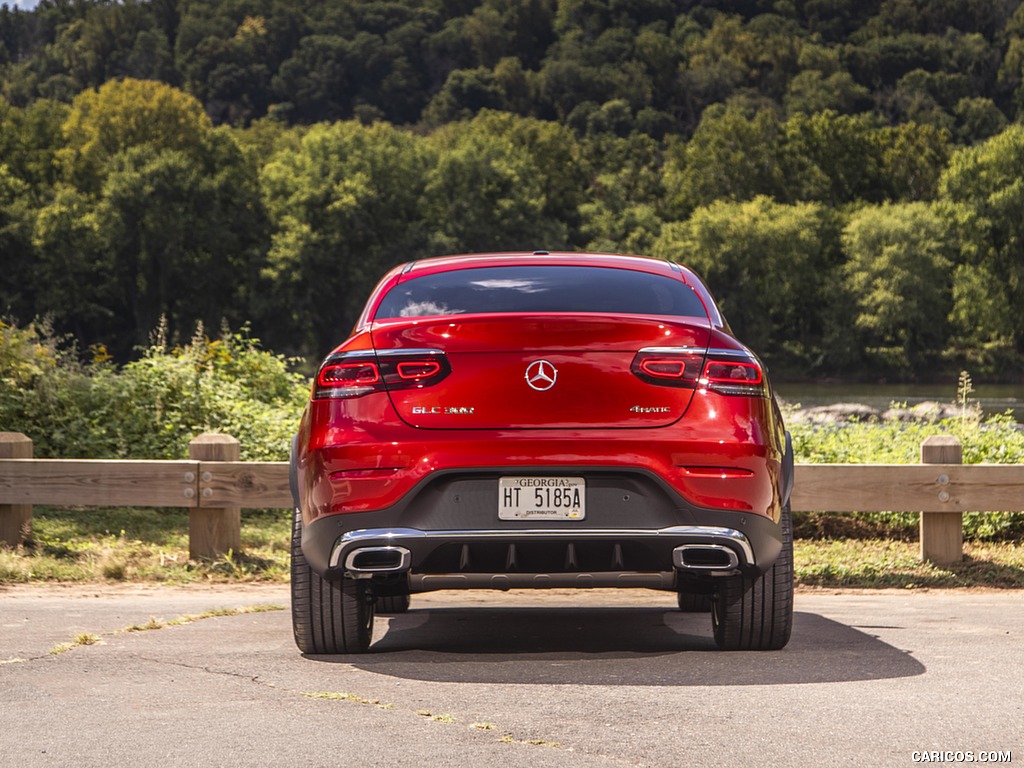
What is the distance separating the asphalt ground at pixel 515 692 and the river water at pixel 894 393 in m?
43.4

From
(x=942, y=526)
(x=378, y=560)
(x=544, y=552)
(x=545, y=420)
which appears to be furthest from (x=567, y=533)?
(x=942, y=526)

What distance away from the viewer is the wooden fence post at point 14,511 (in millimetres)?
10297

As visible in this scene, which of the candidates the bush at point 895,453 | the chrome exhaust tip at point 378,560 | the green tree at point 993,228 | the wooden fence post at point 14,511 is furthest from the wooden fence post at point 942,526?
the green tree at point 993,228

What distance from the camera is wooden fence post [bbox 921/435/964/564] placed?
9.82m

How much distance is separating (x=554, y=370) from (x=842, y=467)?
14.5 feet

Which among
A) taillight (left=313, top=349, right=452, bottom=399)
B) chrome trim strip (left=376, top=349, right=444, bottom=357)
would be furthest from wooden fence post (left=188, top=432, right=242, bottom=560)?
chrome trim strip (left=376, top=349, right=444, bottom=357)

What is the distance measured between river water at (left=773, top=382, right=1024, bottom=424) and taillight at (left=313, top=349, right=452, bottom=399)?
45.0 metres

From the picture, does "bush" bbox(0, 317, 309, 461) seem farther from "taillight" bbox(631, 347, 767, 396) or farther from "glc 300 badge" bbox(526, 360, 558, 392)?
"taillight" bbox(631, 347, 767, 396)

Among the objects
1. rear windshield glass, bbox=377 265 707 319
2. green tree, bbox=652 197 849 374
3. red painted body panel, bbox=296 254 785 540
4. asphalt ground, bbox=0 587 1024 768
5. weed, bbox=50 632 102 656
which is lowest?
weed, bbox=50 632 102 656

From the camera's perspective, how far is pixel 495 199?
77.9 metres

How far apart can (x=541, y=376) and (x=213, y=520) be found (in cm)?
483

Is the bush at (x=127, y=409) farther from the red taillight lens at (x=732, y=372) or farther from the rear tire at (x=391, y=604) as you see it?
the red taillight lens at (x=732, y=372)

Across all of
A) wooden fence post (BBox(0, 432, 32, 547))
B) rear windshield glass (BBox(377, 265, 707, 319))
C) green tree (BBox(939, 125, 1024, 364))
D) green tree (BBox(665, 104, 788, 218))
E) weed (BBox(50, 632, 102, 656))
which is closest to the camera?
rear windshield glass (BBox(377, 265, 707, 319))

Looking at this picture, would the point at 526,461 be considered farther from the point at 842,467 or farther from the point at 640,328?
the point at 842,467
